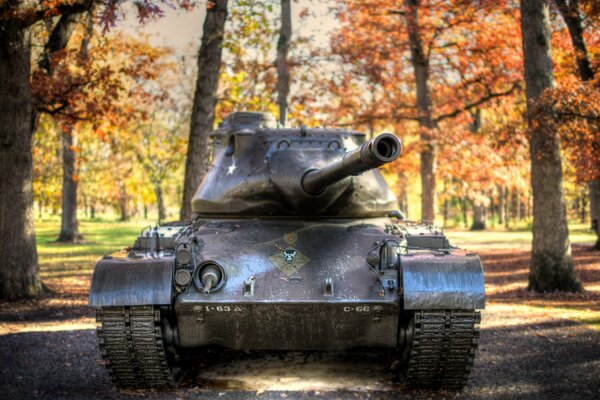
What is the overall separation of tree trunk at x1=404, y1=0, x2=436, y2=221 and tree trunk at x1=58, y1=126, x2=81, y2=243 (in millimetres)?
12429

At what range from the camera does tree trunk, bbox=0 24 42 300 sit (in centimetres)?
1269

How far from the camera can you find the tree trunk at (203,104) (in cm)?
1612

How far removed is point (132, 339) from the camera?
6.79 m

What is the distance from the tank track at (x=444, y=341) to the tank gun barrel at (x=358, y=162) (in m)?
1.56

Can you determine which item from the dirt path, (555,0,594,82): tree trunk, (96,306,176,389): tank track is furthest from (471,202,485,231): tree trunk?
(96,306,176,389): tank track

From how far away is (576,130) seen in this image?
13.7 meters

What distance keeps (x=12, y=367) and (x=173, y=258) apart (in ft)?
9.03

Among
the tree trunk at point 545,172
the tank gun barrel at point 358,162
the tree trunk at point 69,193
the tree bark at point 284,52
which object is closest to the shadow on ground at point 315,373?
the tank gun barrel at point 358,162

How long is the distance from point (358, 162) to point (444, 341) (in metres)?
1.92

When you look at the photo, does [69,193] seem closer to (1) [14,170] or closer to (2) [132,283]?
(1) [14,170]

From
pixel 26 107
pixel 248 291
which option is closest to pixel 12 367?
pixel 248 291

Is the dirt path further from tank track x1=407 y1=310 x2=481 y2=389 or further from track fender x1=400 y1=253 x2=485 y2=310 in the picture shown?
track fender x1=400 y1=253 x2=485 y2=310

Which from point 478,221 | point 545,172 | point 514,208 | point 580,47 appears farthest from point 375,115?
point 514,208

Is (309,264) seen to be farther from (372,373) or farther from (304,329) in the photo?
(372,373)
